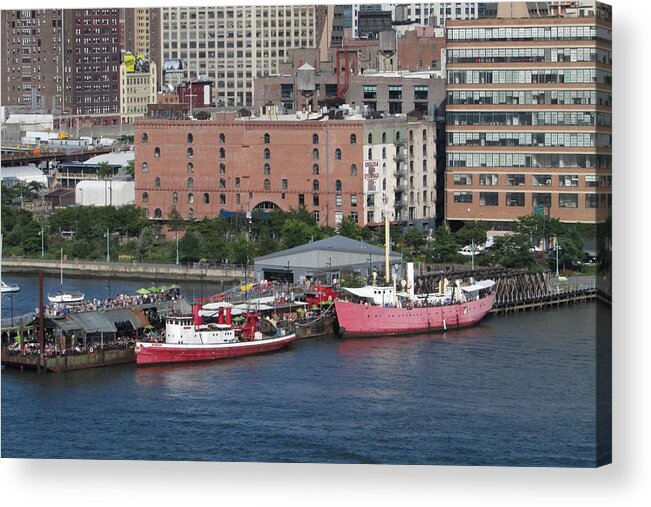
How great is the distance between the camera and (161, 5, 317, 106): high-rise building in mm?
80312

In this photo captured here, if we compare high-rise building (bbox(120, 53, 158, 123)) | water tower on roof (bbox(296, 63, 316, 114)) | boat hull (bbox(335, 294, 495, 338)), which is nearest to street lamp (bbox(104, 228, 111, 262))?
water tower on roof (bbox(296, 63, 316, 114))

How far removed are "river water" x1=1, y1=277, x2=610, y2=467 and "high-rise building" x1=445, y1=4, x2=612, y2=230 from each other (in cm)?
780

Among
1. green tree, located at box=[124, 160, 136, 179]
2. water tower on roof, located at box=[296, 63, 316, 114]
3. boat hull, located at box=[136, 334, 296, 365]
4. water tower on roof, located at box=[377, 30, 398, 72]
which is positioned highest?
water tower on roof, located at box=[377, 30, 398, 72]

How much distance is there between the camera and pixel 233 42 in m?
80.4

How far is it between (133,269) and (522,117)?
8.49 metres

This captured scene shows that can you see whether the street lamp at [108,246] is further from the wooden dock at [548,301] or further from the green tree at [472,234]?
the wooden dock at [548,301]

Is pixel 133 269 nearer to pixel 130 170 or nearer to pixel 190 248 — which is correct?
pixel 190 248

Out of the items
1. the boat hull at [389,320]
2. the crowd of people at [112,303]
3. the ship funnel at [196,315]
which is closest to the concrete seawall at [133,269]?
the crowd of people at [112,303]

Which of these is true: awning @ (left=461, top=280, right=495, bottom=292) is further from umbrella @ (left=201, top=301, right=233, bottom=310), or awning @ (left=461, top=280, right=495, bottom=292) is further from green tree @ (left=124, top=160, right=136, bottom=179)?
green tree @ (left=124, top=160, right=136, bottom=179)

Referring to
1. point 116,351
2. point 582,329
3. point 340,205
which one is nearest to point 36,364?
point 116,351

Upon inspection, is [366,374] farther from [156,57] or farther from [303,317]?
[156,57]

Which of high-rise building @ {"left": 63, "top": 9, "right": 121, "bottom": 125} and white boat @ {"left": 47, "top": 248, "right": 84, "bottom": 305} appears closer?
white boat @ {"left": 47, "top": 248, "right": 84, "bottom": 305}

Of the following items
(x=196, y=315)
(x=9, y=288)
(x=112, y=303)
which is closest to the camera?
(x=196, y=315)

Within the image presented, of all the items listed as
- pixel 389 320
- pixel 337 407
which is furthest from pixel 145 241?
pixel 337 407
